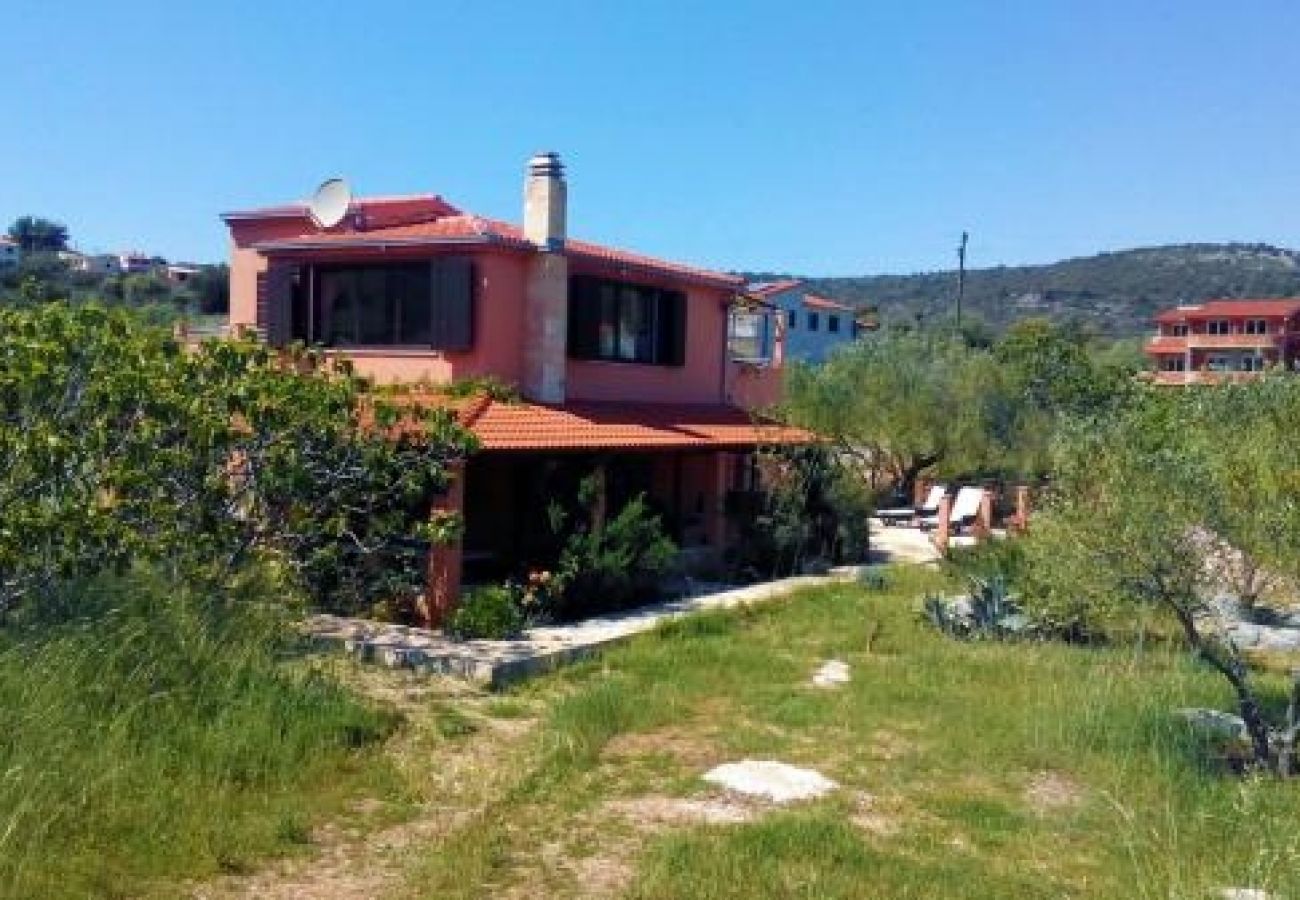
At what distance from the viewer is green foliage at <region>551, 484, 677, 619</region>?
52.2ft

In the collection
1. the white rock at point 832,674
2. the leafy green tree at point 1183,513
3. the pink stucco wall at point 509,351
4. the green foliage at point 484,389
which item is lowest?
the white rock at point 832,674

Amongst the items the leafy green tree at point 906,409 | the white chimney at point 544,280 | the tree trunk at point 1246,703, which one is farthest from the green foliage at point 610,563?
the leafy green tree at point 906,409

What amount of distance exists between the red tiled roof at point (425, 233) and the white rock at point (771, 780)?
1012 cm

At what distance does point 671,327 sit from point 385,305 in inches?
231

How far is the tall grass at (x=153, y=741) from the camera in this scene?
273 inches

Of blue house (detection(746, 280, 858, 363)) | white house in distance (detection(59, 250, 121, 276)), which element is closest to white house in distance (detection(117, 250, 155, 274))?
white house in distance (detection(59, 250, 121, 276))

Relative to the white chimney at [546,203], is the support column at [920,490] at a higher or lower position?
lower

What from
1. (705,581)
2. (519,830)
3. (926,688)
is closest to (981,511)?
(705,581)

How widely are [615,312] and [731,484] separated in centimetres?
Answer: 413

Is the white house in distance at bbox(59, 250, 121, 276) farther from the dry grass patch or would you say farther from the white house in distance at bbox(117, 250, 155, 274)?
the dry grass patch

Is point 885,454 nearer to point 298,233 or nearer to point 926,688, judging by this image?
point 298,233

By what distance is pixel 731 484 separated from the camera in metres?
22.9

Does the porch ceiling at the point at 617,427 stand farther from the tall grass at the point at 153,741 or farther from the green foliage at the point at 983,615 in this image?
the tall grass at the point at 153,741

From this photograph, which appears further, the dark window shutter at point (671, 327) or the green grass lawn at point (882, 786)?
the dark window shutter at point (671, 327)
